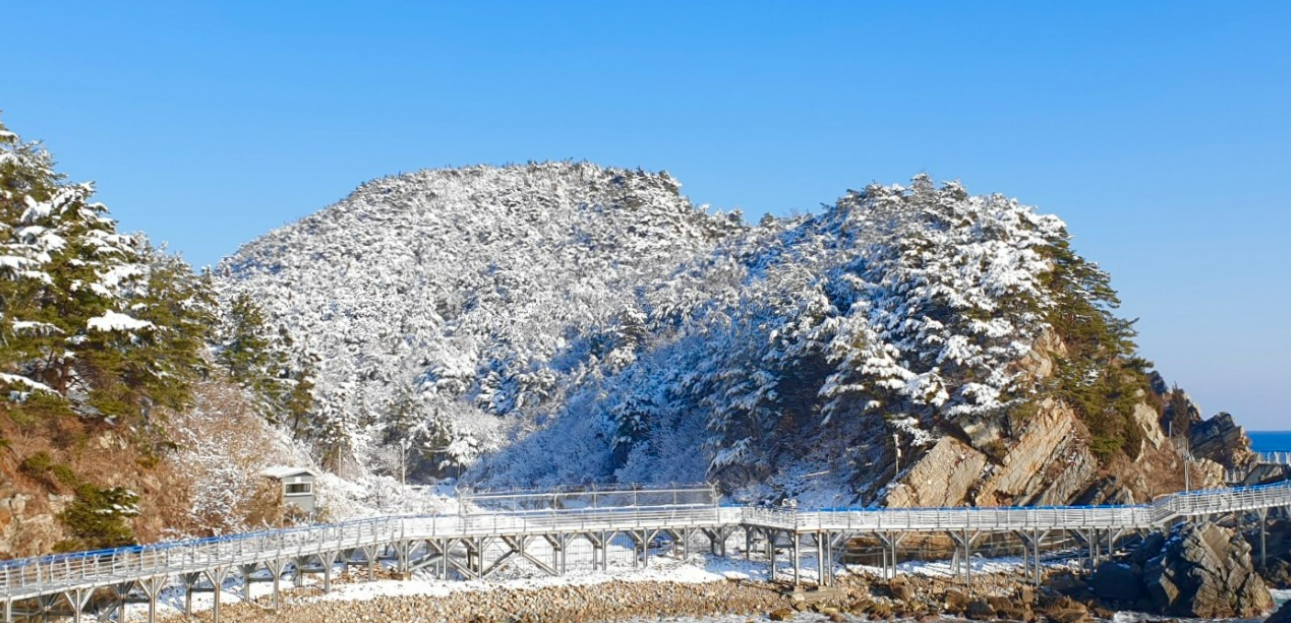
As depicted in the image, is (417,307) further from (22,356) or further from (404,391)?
(22,356)

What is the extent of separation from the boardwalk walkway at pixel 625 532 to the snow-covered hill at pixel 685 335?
544 cm

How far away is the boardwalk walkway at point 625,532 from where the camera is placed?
35344 millimetres

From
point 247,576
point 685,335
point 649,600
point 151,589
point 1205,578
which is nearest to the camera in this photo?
point 151,589

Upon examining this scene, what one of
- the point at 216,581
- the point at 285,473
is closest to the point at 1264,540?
the point at 285,473

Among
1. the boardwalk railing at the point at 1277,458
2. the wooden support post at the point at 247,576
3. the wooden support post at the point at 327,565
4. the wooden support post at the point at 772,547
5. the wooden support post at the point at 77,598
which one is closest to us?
the wooden support post at the point at 77,598

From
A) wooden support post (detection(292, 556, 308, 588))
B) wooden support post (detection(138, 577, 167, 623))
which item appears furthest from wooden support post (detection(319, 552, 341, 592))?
wooden support post (detection(138, 577, 167, 623))

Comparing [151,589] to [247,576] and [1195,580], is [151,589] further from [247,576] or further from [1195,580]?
[1195,580]

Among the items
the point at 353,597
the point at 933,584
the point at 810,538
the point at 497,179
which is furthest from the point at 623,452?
the point at 497,179

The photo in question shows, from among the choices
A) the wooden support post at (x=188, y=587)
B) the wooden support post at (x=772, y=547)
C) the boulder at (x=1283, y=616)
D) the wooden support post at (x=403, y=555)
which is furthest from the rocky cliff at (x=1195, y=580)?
the wooden support post at (x=188, y=587)

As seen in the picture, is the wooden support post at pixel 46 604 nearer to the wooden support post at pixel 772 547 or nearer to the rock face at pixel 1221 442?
the wooden support post at pixel 772 547

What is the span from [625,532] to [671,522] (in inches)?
80.4

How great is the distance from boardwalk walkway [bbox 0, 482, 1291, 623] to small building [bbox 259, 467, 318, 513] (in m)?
2.61

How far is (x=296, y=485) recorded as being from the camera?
42.5m

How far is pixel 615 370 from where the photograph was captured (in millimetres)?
89312
